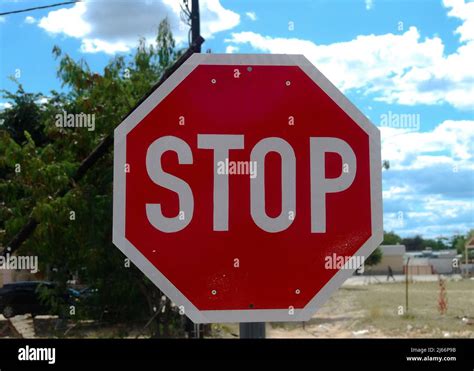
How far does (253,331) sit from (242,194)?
281 millimetres

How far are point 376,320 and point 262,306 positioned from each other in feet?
38.6

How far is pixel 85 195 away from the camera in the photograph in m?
5.92

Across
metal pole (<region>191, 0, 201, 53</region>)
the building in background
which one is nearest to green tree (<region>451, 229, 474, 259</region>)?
metal pole (<region>191, 0, 201, 53</region>)

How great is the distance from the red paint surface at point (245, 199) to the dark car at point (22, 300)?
761 cm

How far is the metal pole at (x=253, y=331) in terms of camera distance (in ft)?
3.45

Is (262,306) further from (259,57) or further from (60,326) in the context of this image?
(60,326)

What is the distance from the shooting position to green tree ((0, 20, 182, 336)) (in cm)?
591
